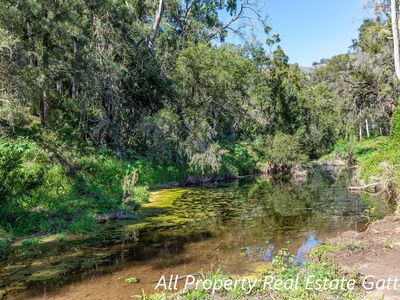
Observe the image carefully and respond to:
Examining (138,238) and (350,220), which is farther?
(350,220)

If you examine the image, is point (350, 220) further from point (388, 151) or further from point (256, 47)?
point (256, 47)

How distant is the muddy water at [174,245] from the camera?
349 inches

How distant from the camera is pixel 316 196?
71.5 ft

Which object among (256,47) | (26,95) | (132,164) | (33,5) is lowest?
(132,164)

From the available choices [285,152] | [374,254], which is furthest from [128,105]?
[374,254]

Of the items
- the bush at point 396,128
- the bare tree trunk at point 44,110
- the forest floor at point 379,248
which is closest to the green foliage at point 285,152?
the bush at point 396,128

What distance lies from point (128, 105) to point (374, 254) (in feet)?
74.5

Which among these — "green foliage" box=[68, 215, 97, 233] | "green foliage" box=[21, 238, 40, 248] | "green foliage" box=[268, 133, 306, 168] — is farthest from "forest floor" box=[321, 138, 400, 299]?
"green foliage" box=[268, 133, 306, 168]

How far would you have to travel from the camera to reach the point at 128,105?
94.7 feet

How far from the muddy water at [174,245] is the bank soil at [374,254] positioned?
1.14m

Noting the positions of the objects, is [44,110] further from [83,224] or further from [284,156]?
[284,156]

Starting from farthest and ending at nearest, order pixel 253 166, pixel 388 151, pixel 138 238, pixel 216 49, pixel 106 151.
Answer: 1. pixel 253 166
2. pixel 216 49
3. pixel 106 151
4. pixel 388 151
5. pixel 138 238

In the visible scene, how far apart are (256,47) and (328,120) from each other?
955 inches

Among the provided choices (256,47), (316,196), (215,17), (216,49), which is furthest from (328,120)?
(316,196)
